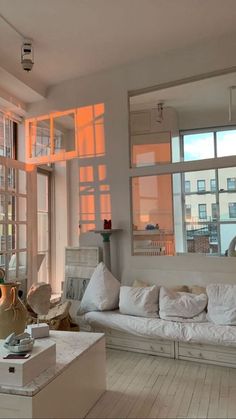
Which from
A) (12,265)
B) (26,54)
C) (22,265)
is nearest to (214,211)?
(22,265)

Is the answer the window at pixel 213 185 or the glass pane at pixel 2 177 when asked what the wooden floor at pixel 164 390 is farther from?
the window at pixel 213 185

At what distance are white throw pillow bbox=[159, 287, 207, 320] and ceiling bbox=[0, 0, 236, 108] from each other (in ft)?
8.85

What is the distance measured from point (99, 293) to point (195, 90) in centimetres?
267

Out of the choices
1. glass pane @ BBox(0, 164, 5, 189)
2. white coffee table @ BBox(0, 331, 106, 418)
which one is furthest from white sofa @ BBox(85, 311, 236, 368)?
glass pane @ BBox(0, 164, 5, 189)

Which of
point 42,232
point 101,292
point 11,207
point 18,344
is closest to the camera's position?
point 18,344

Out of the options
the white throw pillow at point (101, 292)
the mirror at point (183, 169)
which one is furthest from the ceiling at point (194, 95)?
the white throw pillow at point (101, 292)

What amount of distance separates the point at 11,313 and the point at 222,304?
6.39 feet

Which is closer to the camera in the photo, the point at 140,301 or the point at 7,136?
the point at 140,301

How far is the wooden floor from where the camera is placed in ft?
8.32

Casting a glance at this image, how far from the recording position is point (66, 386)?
2.24 metres

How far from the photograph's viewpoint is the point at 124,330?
374 cm

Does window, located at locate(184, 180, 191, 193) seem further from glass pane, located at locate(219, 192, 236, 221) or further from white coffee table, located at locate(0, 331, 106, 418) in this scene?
white coffee table, located at locate(0, 331, 106, 418)

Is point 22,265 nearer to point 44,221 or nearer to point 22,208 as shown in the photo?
point 22,208

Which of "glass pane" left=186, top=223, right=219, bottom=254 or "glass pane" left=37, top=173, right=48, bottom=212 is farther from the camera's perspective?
"glass pane" left=37, top=173, right=48, bottom=212
